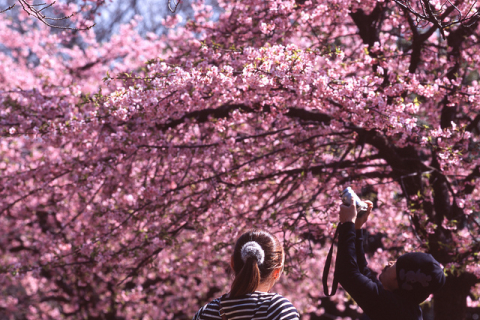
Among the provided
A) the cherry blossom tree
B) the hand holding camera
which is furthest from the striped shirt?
the cherry blossom tree

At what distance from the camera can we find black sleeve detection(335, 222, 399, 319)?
6.62 feet

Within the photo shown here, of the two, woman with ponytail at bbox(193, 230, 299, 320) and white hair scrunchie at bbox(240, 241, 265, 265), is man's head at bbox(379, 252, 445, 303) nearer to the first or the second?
woman with ponytail at bbox(193, 230, 299, 320)

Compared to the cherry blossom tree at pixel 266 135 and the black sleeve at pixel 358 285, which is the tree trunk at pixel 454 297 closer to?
the cherry blossom tree at pixel 266 135

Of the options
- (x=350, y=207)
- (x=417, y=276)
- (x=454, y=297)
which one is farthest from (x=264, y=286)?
(x=454, y=297)

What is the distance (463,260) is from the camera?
462cm

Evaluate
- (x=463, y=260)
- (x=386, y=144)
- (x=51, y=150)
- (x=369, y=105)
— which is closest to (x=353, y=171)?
(x=386, y=144)

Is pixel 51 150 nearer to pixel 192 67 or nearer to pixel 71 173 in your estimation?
pixel 71 173

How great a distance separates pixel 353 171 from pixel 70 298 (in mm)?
6380

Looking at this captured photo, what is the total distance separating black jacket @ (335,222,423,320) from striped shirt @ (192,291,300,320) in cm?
28

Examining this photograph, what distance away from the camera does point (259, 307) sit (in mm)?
2107

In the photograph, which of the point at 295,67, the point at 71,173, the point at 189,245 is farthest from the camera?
the point at 189,245

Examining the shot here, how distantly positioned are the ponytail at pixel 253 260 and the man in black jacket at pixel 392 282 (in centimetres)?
32

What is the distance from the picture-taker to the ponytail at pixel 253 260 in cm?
214

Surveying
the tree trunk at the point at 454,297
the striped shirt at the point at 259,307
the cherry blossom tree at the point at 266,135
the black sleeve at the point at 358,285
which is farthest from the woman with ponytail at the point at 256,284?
the tree trunk at the point at 454,297
